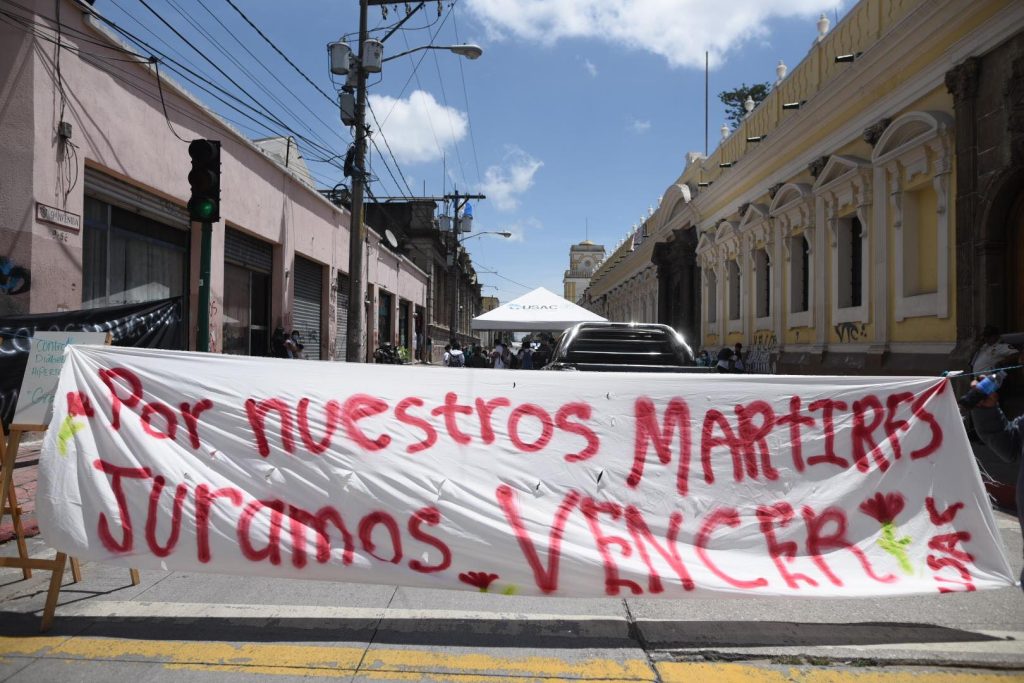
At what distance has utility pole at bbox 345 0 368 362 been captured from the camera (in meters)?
14.9

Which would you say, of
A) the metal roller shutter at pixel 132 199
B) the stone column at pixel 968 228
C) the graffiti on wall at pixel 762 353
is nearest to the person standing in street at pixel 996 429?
the stone column at pixel 968 228

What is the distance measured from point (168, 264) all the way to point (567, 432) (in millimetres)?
10392

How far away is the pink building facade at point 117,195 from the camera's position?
811 centimetres

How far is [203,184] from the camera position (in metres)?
6.66

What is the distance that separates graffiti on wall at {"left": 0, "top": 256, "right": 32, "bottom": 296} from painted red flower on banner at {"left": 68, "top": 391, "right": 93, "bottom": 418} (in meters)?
5.68

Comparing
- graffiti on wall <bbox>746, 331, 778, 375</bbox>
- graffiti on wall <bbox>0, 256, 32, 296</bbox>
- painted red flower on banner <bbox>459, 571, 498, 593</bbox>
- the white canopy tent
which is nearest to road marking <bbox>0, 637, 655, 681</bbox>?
painted red flower on banner <bbox>459, 571, 498, 593</bbox>

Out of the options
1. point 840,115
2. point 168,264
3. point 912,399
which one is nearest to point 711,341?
point 840,115

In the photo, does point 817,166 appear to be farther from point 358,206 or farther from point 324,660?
point 324,660

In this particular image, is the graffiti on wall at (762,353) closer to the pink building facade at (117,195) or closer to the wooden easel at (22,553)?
the pink building facade at (117,195)

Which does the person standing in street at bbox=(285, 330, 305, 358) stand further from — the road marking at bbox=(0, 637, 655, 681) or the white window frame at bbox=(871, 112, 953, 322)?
the white window frame at bbox=(871, 112, 953, 322)

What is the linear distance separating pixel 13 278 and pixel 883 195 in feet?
47.7

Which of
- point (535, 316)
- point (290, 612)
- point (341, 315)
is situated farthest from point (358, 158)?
point (290, 612)

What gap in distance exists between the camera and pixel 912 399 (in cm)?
374

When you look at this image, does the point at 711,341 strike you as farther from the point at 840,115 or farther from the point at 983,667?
the point at 983,667
